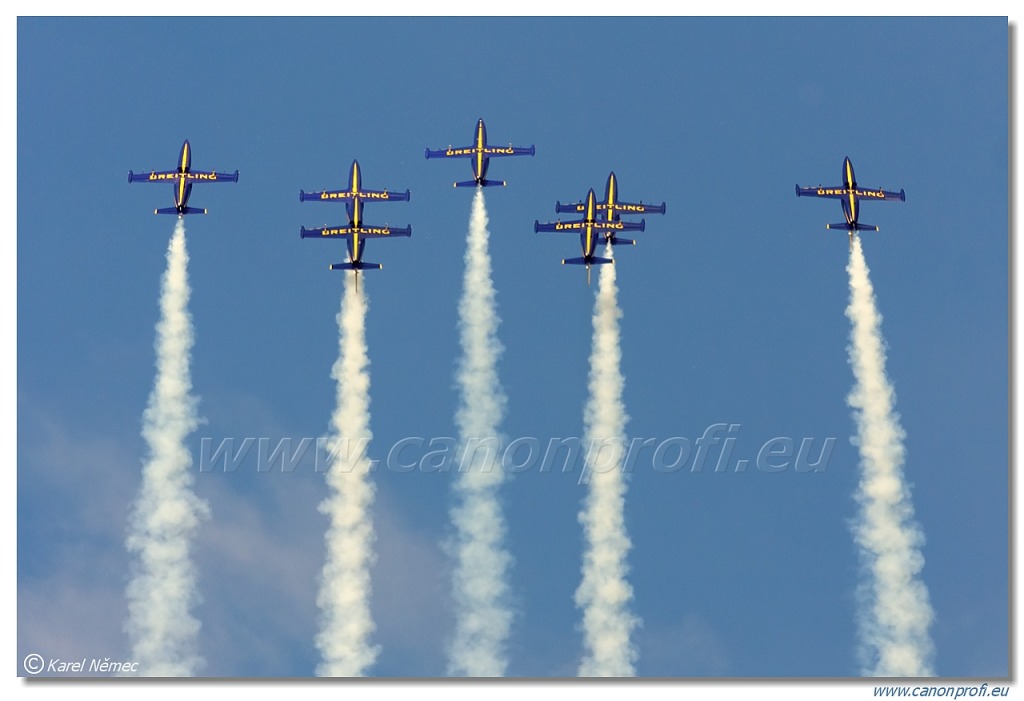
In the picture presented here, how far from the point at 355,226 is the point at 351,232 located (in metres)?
0.51

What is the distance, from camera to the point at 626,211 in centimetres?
13325

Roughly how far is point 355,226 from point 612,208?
1278 centimetres

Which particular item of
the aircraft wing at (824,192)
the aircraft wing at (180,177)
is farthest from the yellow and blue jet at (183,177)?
the aircraft wing at (824,192)

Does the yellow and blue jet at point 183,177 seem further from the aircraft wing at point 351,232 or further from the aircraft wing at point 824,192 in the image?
the aircraft wing at point 824,192

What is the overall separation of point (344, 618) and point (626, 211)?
82.1 ft

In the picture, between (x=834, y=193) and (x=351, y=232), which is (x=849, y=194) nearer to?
(x=834, y=193)

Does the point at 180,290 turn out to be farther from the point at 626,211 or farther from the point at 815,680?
the point at 815,680

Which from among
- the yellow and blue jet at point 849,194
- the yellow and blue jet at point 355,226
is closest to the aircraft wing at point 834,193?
the yellow and blue jet at point 849,194

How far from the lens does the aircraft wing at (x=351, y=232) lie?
129375 millimetres

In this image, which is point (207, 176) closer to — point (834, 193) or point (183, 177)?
point (183, 177)

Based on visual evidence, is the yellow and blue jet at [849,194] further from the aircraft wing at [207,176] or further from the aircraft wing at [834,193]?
the aircraft wing at [207,176]

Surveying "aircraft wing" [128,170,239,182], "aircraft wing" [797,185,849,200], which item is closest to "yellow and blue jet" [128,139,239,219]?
"aircraft wing" [128,170,239,182]

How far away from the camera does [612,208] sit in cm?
13250

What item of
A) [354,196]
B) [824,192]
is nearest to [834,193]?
[824,192]
